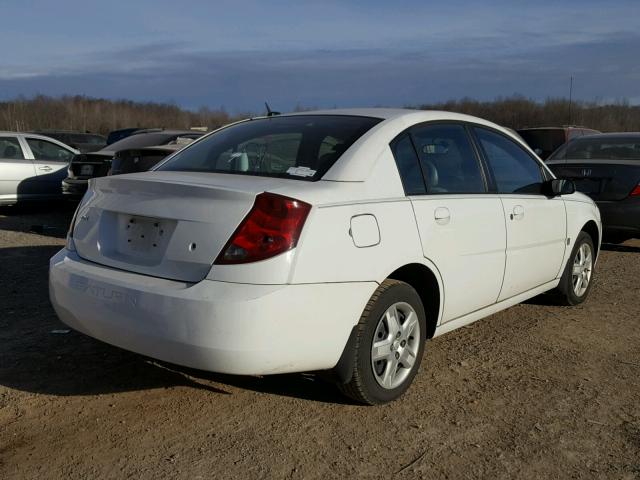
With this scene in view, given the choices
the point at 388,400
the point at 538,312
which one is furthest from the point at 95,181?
the point at 538,312

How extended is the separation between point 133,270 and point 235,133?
139 centimetres

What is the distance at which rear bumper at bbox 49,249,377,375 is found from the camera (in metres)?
2.94

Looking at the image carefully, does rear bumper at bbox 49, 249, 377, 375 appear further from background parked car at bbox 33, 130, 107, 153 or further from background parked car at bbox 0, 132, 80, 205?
background parked car at bbox 33, 130, 107, 153

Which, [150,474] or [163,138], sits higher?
[163,138]

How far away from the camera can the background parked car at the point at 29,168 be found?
1157cm

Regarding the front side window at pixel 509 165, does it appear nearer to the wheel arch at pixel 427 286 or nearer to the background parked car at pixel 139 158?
the wheel arch at pixel 427 286

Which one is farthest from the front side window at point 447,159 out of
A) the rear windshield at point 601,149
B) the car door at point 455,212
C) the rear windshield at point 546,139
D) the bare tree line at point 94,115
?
the bare tree line at point 94,115

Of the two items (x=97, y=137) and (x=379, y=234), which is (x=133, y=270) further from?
(x=97, y=137)

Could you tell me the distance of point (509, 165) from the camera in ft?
15.8

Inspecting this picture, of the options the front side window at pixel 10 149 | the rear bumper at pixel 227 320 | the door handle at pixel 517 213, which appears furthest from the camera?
the front side window at pixel 10 149

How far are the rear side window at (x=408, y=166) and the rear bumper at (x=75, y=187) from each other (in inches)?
269

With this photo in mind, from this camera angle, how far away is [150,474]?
2877 millimetres

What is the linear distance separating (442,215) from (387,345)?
839 millimetres

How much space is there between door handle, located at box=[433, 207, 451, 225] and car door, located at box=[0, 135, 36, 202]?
32.2ft
